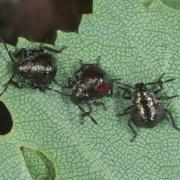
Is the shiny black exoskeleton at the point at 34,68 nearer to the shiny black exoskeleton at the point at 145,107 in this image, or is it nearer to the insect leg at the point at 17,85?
the insect leg at the point at 17,85

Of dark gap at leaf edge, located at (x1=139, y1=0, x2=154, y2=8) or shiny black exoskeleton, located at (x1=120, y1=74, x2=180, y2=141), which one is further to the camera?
dark gap at leaf edge, located at (x1=139, y1=0, x2=154, y2=8)

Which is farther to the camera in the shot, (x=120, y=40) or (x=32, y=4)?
(x=32, y=4)

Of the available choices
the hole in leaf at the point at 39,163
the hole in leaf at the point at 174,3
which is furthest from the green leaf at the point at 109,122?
the hole in leaf at the point at 174,3

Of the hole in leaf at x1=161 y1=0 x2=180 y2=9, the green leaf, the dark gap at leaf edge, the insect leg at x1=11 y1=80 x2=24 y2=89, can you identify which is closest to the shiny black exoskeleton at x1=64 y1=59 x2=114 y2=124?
the green leaf

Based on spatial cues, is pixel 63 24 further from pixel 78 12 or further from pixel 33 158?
pixel 33 158

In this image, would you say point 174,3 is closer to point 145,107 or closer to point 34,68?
point 145,107

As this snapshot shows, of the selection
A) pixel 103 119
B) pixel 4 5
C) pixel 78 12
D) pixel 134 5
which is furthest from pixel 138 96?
pixel 4 5

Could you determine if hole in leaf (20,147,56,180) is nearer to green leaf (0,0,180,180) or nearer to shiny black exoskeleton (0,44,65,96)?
green leaf (0,0,180,180)
